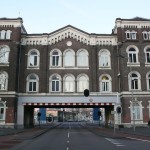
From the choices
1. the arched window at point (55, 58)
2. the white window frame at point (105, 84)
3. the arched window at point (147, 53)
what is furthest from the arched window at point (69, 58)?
the arched window at point (147, 53)

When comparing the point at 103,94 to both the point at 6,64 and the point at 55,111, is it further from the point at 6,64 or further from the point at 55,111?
the point at 55,111

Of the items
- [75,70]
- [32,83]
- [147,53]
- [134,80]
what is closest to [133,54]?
[147,53]

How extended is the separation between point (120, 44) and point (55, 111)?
326 feet

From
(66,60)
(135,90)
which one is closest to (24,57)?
(66,60)

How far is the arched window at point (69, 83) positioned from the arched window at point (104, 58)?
5.62m

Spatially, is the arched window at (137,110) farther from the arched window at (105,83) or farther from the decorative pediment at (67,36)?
the decorative pediment at (67,36)

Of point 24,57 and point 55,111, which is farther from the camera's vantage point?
point 55,111

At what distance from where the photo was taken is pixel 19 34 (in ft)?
157

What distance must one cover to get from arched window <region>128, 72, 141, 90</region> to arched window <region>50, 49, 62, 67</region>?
12196 millimetres

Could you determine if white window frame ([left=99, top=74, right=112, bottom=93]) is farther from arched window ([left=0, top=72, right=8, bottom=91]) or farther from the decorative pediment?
arched window ([left=0, top=72, right=8, bottom=91])

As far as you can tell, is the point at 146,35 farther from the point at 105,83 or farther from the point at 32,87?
the point at 32,87

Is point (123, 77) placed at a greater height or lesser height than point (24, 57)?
lesser

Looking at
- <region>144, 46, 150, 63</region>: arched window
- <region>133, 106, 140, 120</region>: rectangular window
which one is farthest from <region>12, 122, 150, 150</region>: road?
<region>144, 46, 150, 63</region>: arched window

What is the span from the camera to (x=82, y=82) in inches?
1854
